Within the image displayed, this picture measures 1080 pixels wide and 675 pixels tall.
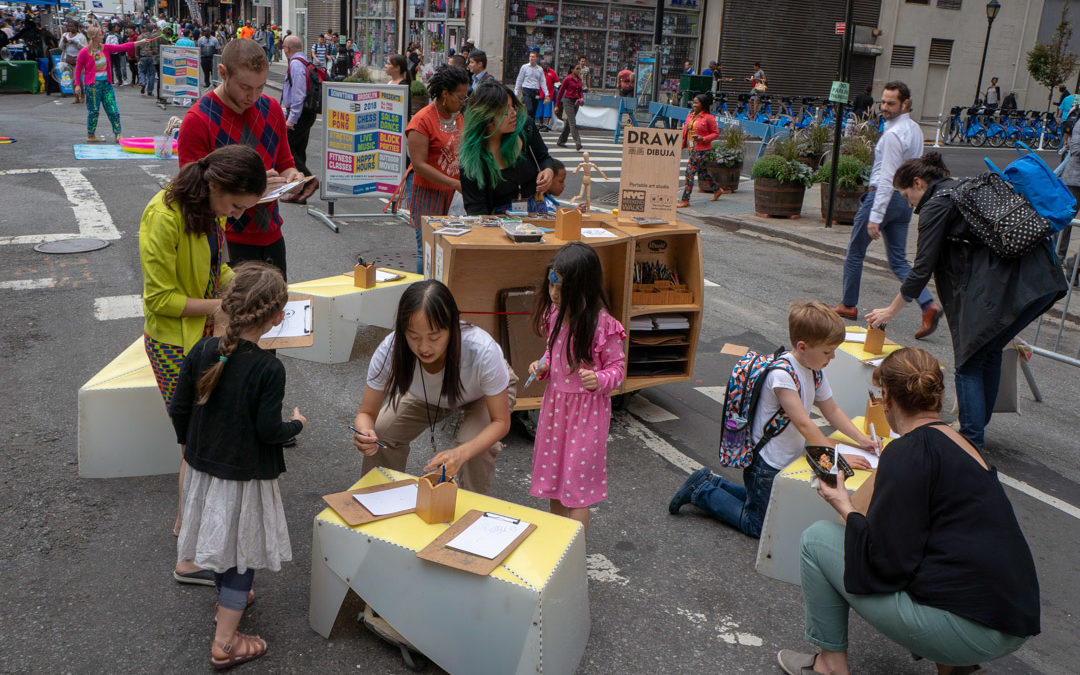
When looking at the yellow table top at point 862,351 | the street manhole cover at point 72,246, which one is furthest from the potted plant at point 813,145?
the street manhole cover at point 72,246

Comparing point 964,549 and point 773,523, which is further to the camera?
point 773,523

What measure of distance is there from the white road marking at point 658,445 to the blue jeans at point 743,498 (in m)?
0.58

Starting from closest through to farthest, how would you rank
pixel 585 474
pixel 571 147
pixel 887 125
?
1. pixel 585 474
2. pixel 887 125
3. pixel 571 147

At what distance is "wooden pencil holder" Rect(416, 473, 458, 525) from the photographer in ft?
10.6

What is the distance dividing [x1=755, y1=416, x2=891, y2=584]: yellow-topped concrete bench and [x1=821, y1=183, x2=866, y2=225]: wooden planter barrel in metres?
9.58

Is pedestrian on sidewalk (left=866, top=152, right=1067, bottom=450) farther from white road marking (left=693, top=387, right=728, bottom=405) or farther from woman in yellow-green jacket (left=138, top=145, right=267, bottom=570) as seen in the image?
woman in yellow-green jacket (left=138, top=145, right=267, bottom=570)

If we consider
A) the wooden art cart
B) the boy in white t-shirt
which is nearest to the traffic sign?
the wooden art cart

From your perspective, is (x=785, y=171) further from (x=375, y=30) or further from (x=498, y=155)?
(x=375, y=30)

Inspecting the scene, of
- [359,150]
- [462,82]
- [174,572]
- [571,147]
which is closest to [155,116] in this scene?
[571,147]

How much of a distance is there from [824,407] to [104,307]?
5.85 meters

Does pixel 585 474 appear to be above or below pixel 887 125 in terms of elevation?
below

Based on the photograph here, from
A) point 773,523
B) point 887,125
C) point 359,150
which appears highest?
point 887,125

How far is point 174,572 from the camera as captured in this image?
3764 millimetres

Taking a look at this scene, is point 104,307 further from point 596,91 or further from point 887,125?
point 596,91
